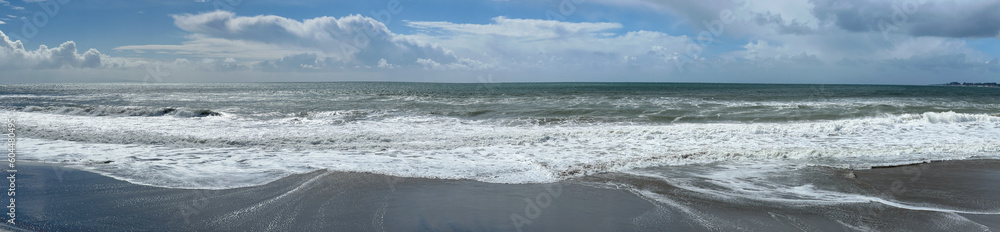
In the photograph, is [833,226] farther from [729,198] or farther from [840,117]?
[840,117]

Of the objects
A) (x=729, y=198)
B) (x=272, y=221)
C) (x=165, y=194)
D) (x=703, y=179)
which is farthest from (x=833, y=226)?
(x=165, y=194)

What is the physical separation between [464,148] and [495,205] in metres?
4.67

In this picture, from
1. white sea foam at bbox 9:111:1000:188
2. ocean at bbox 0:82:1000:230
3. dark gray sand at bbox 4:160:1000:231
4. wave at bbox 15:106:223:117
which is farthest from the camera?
wave at bbox 15:106:223:117

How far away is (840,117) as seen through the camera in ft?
56.5

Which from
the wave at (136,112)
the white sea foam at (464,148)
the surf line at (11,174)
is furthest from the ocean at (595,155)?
the wave at (136,112)

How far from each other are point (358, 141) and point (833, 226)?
30.0ft

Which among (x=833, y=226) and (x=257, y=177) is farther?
(x=257, y=177)

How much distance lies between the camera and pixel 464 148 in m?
10.1

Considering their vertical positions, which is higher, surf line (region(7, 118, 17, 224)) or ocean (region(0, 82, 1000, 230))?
A: ocean (region(0, 82, 1000, 230))

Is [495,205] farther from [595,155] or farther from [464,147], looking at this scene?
[464,147]

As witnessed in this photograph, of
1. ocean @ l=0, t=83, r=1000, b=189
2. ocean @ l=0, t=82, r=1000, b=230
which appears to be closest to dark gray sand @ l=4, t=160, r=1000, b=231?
ocean @ l=0, t=82, r=1000, b=230

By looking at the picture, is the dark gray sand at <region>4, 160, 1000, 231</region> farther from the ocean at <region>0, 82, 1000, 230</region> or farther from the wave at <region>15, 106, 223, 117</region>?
the wave at <region>15, 106, 223, 117</region>

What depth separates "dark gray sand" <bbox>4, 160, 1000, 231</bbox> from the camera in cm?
480

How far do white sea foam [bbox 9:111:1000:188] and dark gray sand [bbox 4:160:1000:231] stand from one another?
65 cm
